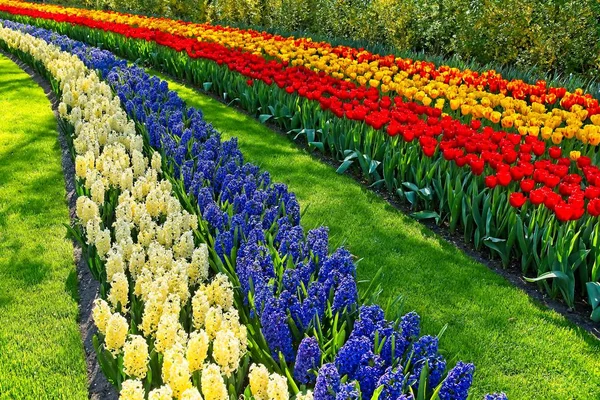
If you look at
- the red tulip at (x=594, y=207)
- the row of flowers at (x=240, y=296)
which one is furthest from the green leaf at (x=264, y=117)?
the red tulip at (x=594, y=207)

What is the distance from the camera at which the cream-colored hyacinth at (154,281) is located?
2324 millimetres

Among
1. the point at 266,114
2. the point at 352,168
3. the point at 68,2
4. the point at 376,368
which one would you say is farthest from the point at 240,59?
the point at 68,2

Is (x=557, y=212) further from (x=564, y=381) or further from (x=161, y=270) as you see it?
(x=161, y=270)

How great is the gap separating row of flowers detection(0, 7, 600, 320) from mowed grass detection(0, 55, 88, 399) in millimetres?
2814

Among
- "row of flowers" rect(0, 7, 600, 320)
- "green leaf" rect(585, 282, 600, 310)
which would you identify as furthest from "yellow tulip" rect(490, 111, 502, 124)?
"green leaf" rect(585, 282, 600, 310)

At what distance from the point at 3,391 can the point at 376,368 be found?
82.0 inches

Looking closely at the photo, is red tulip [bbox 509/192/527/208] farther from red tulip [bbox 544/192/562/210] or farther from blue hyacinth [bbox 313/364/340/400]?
blue hyacinth [bbox 313/364/340/400]

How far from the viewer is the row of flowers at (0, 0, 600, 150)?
18.5 feet

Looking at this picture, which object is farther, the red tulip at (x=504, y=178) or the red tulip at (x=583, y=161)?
the red tulip at (x=583, y=161)

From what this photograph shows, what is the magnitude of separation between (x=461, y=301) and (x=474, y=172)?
1.17m

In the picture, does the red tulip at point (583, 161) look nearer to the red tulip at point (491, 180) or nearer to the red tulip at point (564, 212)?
the red tulip at point (491, 180)

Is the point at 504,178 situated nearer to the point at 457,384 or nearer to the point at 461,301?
the point at 461,301

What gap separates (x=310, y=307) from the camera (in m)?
2.73

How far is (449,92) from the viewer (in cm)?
667
